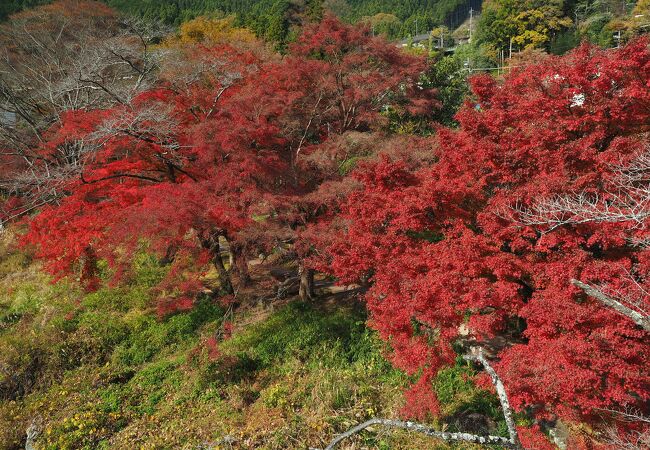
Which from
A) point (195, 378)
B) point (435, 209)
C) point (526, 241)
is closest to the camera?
point (526, 241)

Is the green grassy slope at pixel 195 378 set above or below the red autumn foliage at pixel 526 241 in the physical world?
below

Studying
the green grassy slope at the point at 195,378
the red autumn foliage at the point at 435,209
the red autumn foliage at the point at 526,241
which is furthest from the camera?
the green grassy slope at the point at 195,378

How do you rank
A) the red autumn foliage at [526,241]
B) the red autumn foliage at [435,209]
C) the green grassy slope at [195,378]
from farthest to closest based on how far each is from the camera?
1. the green grassy slope at [195,378]
2. the red autumn foliage at [435,209]
3. the red autumn foliage at [526,241]

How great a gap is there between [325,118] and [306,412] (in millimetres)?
9985

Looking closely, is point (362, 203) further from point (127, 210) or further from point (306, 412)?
point (127, 210)

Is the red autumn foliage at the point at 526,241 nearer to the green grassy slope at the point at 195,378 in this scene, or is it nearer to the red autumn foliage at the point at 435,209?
the red autumn foliage at the point at 435,209

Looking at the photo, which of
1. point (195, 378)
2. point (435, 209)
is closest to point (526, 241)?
point (435, 209)

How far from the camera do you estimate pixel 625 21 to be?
3247 cm

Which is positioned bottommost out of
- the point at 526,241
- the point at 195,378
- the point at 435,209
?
the point at 195,378

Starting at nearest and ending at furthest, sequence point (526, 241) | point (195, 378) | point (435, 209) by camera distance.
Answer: point (526, 241)
point (435, 209)
point (195, 378)

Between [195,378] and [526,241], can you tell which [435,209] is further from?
[195,378]

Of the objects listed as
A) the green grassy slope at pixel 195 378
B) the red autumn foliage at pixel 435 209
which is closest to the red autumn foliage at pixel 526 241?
the red autumn foliage at pixel 435 209

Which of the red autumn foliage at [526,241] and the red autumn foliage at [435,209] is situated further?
the red autumn foliage at [435,209]

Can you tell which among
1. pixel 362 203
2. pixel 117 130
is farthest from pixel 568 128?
pixel 117 130
